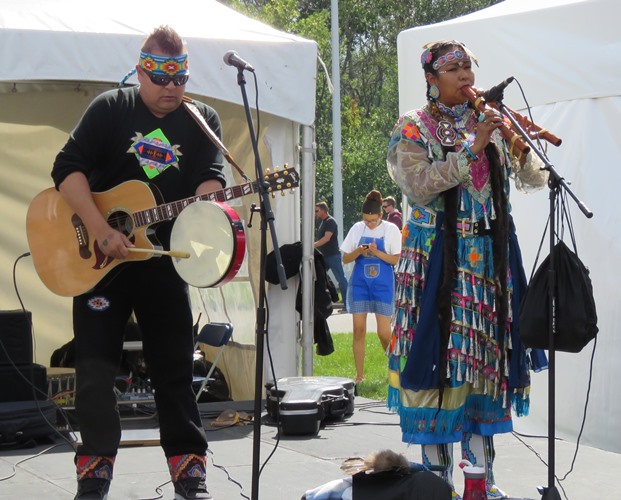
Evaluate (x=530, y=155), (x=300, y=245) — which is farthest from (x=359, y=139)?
(x=530, y=155)

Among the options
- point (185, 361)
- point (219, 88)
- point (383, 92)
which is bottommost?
point (185, 361)

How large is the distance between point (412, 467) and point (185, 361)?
1.01 meters

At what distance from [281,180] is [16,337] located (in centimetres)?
334

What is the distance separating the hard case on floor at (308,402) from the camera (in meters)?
6.63

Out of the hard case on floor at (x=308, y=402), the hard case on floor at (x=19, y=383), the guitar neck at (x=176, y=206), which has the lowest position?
the hard case on floor at (x=308, y=402)

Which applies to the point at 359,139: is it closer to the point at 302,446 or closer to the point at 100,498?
the point at 302,446

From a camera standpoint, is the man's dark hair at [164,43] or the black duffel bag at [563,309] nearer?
the black duffel bag at [563,309]

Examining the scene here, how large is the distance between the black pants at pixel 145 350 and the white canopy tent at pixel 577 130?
9.06 feet

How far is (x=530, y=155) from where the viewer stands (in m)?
4.32

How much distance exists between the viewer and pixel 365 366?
1058 cm

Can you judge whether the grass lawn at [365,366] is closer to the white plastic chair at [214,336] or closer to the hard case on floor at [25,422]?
the white plastic chair at [214,336]

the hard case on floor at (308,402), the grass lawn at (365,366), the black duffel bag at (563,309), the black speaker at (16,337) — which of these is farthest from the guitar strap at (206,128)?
the grass lawn at (365,366)

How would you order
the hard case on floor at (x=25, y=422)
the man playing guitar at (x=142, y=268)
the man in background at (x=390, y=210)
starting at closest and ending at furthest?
1. the man playing guitar at (x=142, y=268)
2. the hard case on floor at (x=25, y=422)
3. the man in background at (x=390, y=210)

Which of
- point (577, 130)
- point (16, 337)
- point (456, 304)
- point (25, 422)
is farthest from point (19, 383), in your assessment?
point (577, 130)
